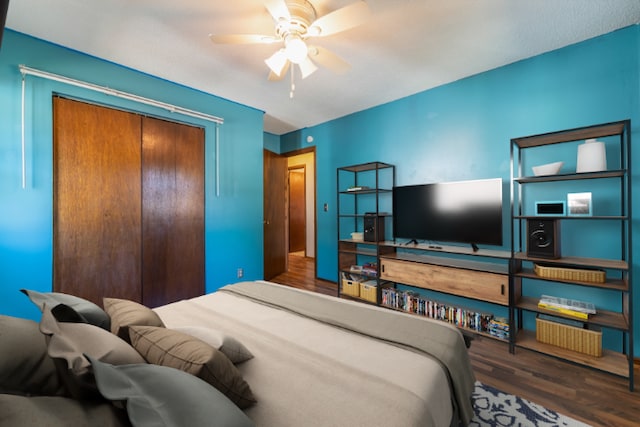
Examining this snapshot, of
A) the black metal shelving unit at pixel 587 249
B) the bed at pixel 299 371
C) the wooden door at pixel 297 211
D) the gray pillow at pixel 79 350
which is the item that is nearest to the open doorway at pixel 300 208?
the wooden door at pixel 297 211

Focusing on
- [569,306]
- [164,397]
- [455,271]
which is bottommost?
[569,306]

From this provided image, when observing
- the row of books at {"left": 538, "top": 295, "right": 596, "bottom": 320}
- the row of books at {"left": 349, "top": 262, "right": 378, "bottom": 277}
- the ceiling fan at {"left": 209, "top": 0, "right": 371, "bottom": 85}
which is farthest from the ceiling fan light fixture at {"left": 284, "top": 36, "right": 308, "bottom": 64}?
the row of books at {"left": 538, "top": 295, "right": 596, "bottom": 320}

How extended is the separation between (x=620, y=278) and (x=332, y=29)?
9.28 feet

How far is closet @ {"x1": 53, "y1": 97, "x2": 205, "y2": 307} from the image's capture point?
2.44 m

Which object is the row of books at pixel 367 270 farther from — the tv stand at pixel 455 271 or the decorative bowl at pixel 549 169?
the decorative bowl at pixel 549 169

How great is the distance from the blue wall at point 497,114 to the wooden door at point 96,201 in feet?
8.72

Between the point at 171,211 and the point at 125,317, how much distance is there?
2.10m

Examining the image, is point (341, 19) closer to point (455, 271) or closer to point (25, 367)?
point (25, 367)

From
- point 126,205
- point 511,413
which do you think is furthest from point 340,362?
point 126,205

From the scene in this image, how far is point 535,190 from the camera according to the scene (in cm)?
251

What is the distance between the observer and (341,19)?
1.69 metres

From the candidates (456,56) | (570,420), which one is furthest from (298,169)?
(570,420)

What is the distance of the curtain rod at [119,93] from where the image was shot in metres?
2.26

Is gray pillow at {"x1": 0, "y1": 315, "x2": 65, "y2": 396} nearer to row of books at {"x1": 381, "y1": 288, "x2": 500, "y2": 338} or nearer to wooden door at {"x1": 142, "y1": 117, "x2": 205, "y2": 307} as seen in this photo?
wooden door at {"x1": 142, "y1": 117, "x2": 205, "y2": 307}
